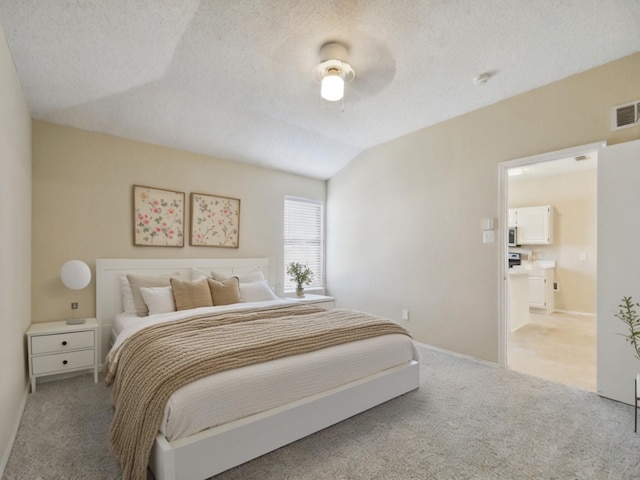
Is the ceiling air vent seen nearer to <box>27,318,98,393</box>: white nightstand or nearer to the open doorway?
the open doorway

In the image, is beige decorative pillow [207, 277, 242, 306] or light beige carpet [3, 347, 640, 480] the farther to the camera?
beige decorative pillow [207, 277, 242, 306]

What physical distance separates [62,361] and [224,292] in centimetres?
145

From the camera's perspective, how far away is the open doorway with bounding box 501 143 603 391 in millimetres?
4770

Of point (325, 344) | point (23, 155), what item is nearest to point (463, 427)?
point (325, 344)

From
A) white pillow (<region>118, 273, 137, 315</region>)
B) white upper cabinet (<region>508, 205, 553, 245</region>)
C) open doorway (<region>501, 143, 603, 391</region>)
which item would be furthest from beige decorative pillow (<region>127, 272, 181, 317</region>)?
white upper cabinet (<region>508, 205, 553, 245</region>)

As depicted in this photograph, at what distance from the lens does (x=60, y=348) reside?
2.79 m

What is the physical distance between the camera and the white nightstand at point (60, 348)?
2695 mm

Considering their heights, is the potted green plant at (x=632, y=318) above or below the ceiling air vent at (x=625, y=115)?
below

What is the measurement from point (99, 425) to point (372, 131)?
3958 millimetres

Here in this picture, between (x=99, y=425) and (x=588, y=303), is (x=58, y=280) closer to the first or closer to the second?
(x=99, y=425)

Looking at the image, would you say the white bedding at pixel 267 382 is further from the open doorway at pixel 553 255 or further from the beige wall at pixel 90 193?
the open doorway at pixel 553 255

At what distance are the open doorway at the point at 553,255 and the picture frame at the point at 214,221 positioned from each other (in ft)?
12.6

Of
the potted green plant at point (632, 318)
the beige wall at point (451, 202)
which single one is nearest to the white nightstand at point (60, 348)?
the beige wall at point (451, 202)

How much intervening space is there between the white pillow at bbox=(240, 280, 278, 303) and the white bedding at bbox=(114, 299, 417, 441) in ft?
3.97
